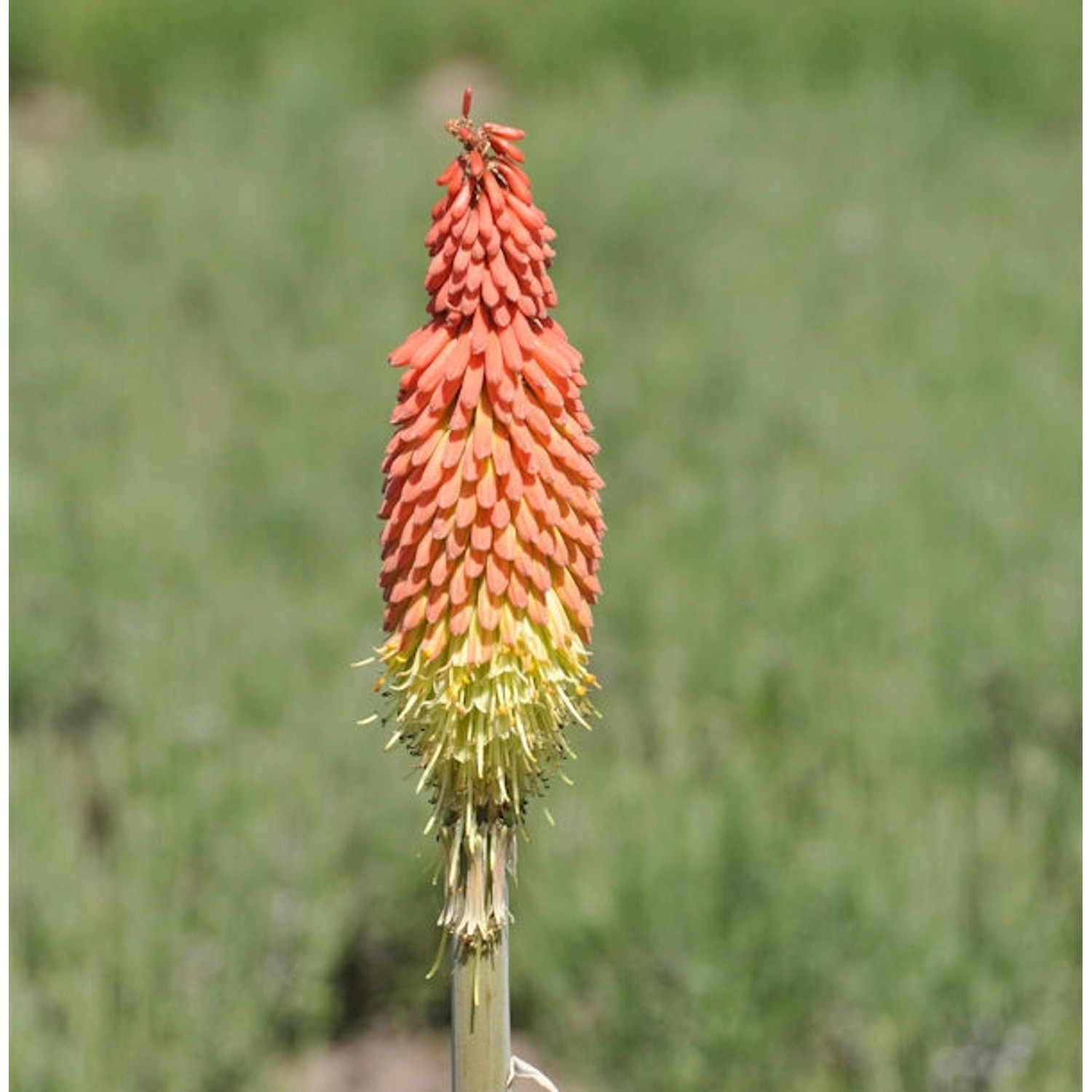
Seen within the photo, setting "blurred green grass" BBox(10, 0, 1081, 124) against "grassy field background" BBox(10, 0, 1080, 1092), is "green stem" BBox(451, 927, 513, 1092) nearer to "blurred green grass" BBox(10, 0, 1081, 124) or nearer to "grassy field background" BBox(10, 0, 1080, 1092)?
"grassy field background" BBox(10, 0, 1080, 1092)

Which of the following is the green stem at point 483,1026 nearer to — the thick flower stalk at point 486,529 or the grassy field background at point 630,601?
the thick flower stalk at point 486,529

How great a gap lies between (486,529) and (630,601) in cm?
353

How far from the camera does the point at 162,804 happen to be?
12.8 ft

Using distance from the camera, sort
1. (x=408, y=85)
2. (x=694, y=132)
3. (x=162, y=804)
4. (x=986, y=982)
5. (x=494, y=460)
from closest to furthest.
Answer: (x=494, y=460)
(x=986, y=982)
(x=162, y=804)
(x=694, y=132)
(x=408, y=85)

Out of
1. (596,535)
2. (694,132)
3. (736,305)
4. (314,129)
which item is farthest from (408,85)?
(596,535)

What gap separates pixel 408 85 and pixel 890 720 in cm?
716

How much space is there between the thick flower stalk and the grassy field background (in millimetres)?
127

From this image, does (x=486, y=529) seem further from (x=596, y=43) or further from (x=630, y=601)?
(x=596, y=43)

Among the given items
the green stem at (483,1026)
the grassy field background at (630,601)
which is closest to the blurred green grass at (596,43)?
the grassy field background at (630,601)

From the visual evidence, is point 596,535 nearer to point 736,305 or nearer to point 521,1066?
point 521,1066

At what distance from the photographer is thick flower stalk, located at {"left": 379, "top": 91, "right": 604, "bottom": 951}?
1.22 m

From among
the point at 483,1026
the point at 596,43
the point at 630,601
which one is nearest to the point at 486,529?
the point at 483,1026

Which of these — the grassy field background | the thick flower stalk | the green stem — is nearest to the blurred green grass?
the grassy field background

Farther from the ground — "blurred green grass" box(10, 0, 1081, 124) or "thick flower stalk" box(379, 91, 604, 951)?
"blurred green grass" box(10, 0, 1081, 124)
